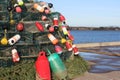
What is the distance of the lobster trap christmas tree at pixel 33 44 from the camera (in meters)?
11.4

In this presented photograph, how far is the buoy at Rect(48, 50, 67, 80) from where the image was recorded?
11.7 metres

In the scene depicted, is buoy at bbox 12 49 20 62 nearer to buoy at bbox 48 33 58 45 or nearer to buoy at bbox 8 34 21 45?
buoy at bbox 8 34 21 45

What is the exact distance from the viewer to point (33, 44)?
12117 mm

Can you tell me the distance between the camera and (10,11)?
12328mm

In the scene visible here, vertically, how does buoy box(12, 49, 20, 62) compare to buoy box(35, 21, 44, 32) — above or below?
below

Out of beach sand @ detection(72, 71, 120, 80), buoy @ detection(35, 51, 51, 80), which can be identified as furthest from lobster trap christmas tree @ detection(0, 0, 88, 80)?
beach sand @ detection(72, 71, 120, 80)

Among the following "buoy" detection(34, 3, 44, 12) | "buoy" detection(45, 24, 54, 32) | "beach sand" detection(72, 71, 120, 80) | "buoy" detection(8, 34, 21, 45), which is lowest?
"beach sand" detection(72, 71, 120, 80)

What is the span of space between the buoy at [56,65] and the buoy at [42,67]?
15.3 inches

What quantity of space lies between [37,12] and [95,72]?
3278 mm

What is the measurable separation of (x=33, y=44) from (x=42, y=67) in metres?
1.21

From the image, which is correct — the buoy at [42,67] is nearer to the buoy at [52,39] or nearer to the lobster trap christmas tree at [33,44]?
the lobster trap christmas tree at [33,44]

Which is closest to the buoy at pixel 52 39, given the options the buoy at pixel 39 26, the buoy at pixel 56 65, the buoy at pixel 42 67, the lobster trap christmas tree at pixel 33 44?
the lobster trap christmas tree at pixel 33 44

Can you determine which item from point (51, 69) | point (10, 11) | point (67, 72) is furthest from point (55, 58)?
point (10, 11)

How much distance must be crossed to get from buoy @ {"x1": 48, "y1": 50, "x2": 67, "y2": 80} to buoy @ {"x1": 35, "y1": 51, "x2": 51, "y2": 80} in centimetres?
39
